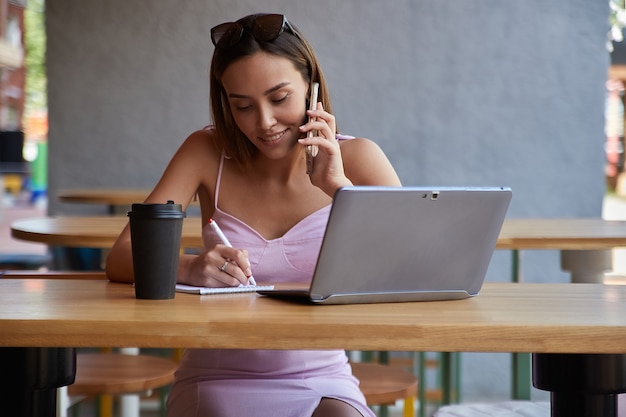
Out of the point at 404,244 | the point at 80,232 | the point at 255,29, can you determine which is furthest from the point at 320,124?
the point at 80,232

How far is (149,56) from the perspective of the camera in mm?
4699

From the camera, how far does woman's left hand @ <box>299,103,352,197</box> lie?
1620 mm

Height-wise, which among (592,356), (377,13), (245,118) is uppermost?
(377,13)

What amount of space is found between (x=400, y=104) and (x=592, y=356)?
342 cm

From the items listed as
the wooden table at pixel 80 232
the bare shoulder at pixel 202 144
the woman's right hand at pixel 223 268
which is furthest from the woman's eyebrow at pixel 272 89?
the wooden table at pixel 80 232

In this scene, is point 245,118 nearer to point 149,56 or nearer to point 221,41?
point 221,41

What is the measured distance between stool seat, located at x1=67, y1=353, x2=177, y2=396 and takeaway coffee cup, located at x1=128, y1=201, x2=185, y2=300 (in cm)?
100

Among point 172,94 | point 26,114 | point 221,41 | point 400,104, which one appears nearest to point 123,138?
point 172,94

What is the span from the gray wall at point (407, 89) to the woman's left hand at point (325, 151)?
2.94 m

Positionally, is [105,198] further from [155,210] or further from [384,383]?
[155,210]

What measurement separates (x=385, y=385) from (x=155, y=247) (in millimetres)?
1187

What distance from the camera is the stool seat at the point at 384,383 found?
2.31 metres

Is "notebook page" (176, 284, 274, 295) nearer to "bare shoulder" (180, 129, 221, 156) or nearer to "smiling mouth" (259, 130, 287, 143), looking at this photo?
"smiling mouth" (259, 130, 287, 143)

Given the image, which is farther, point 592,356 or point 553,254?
point 553,254
